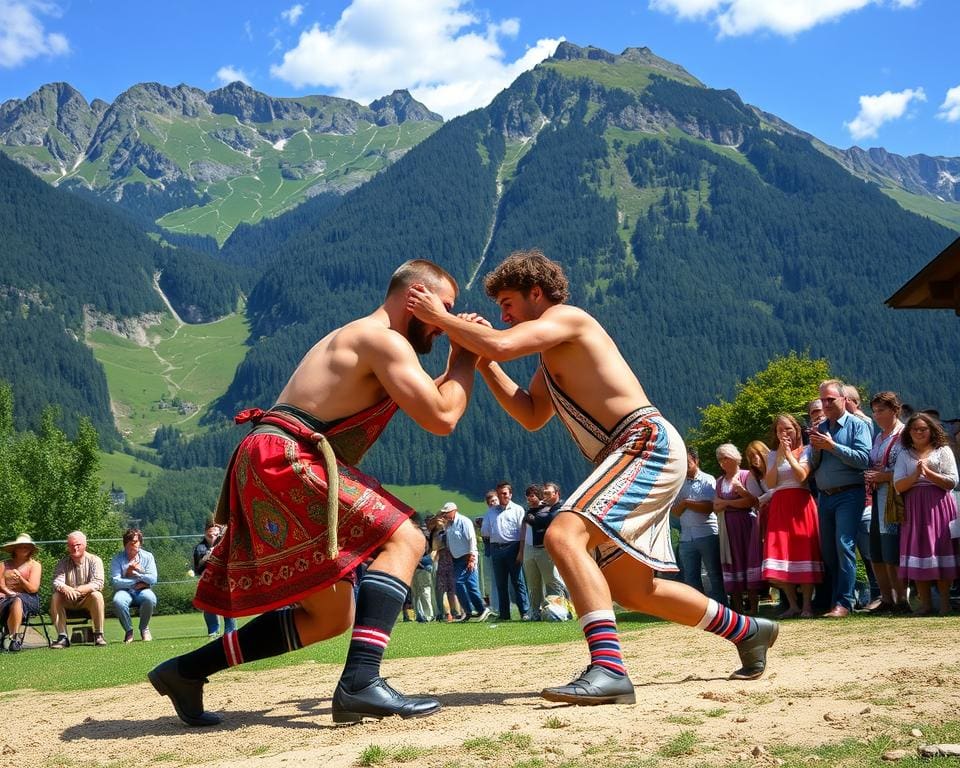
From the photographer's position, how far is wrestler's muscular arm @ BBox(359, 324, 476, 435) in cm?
484

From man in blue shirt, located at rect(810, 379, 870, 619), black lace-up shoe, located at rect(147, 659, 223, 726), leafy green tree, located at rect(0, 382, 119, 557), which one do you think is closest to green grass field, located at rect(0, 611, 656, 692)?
man in blue shirt, located at rect(810, 379, 870, 619)

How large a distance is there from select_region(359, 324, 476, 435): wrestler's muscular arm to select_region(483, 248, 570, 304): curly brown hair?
0.68 m

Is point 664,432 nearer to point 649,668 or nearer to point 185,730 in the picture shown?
point 649,668

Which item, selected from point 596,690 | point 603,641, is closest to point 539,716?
point 596,690

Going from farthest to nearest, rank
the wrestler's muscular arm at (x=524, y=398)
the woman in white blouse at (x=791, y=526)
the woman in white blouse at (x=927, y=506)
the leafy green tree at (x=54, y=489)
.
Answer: the leafy green tree at (x=54, y=489), the woman in white blouse at (x=791, y=526), the woman in white blouse at (x=927, y=506), the wrestler's muscular arm at (x=524, y=398)

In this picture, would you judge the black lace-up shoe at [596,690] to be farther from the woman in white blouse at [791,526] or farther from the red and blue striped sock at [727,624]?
the woman in white blouse at [791,526]

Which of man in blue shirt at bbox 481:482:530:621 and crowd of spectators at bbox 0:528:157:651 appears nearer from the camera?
crowd of spectators at bbox 0:528:157:651

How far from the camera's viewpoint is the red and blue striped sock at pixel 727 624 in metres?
5.43

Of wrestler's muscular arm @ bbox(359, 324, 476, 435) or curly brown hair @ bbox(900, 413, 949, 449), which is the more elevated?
A: wrestler's muscular arm @ bbox(359, 324, 476, 435)

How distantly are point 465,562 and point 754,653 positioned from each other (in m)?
11.4

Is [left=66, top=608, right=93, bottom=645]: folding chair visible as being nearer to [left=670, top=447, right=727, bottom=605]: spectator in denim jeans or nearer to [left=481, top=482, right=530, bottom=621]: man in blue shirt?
[left=481, top=482, right=530, bottom=621]: man in blue shirt

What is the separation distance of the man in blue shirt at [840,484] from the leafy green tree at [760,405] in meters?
57.0

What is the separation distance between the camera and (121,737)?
16.4ft

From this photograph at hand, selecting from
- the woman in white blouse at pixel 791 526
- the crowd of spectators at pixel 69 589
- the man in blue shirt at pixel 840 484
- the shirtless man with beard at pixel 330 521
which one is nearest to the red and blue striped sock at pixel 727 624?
the shirtless man with beard at pixel 330 521
